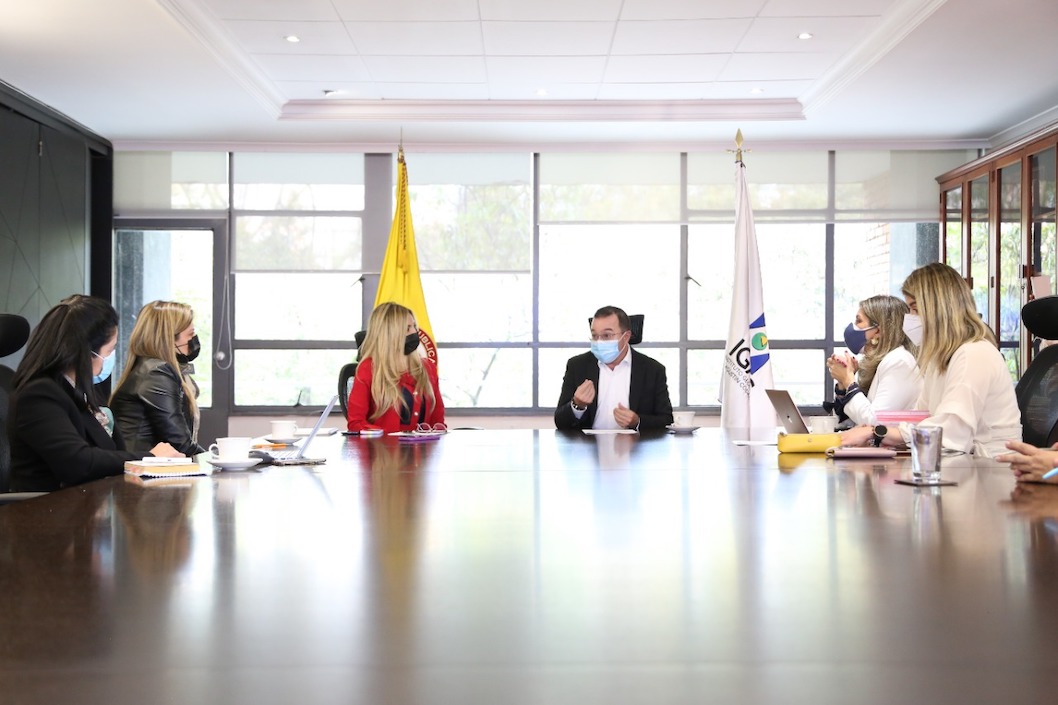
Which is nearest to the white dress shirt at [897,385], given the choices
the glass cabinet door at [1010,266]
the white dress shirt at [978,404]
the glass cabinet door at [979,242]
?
the white dress shirt at [978,404]

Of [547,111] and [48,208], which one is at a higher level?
[547,111]

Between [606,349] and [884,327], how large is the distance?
4.06 feet

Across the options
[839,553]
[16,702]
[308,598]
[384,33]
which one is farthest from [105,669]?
[384,33]

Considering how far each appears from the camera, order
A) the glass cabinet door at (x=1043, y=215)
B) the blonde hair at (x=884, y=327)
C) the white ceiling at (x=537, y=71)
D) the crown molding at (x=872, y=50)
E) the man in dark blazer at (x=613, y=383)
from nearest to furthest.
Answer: the blonde hair at (x=884, y=327), the man in dark blazer at (x=613, y=383), the crown molding at (x=872, y=50), the white ceiling at (x=537, y=71), the glass cabinet door at (x=1043, y=215)

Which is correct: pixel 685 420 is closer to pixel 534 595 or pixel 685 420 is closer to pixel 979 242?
pixel 534 595

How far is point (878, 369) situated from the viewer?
4.12 meters

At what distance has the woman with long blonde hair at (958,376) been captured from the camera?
121 inches

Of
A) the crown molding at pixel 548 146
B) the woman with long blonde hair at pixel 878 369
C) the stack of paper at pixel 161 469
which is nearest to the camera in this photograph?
the stack of paper at pixel 161 469

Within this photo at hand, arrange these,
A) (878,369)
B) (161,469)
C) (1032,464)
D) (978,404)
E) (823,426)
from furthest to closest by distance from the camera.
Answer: (878,369)
(823,426)
(978,404)
(161,469)
(1032,464)

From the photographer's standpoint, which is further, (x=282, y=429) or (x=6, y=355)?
(x=282, y=429)

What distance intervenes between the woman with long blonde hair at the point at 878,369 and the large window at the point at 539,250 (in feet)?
10.8

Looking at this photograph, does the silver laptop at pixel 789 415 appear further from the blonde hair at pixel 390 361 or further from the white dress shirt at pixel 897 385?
the blonde hair at pixel 390 361

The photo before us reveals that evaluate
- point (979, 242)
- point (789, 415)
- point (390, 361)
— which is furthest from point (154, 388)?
point (979, 242)

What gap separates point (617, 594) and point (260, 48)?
524cm
